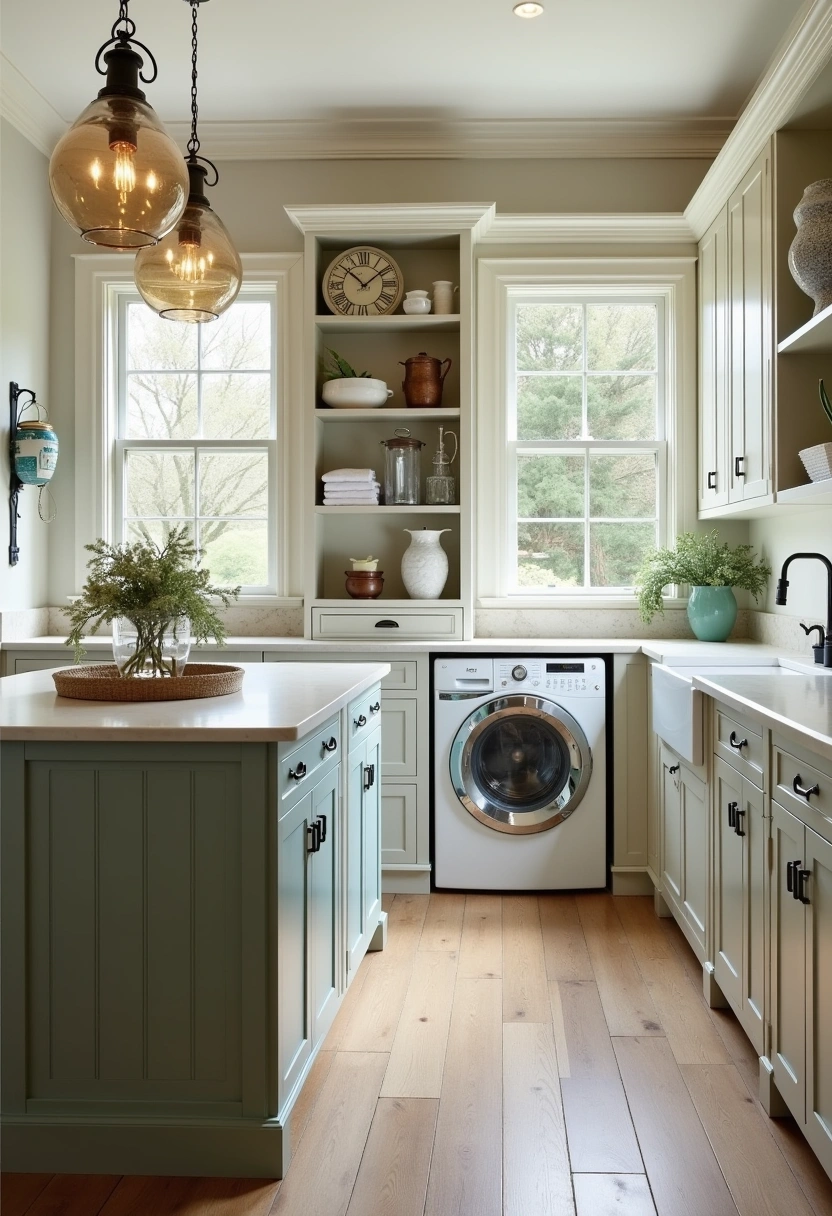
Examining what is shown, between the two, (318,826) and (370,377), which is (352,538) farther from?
(318,826)

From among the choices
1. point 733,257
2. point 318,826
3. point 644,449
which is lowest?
point 318,826

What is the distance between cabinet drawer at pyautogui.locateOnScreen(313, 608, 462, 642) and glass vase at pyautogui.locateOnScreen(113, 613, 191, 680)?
161 cm

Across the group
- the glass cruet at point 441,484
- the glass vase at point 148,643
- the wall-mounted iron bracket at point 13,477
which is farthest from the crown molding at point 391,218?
the glass vase at point 148,643

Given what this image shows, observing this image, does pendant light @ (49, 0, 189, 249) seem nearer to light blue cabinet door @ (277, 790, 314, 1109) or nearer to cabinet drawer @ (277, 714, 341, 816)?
cabinet drawer @ (277, 714, 341, 816)

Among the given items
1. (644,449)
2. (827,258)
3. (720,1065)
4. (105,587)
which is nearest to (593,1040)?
(720,1065)

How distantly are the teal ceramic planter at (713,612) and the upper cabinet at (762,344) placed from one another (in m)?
0.34

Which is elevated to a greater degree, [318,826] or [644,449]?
[644,449]

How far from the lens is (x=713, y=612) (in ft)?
13.1

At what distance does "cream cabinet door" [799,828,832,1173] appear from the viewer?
1.77 meters

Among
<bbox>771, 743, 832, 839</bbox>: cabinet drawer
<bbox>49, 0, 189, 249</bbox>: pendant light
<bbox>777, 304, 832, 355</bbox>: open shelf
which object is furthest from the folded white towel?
<bbox>771, 743, 832, 839</bbox>: cabinet drawer

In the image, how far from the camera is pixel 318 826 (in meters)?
2.26

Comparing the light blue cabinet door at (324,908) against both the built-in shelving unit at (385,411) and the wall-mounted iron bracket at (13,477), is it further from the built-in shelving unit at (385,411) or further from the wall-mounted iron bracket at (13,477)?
the wall-mounted iron bracket at (13,477)

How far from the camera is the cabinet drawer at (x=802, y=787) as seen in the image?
71.1 inches

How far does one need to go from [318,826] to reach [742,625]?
8.79 feet
